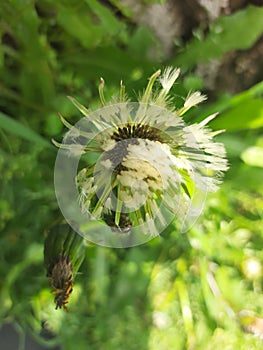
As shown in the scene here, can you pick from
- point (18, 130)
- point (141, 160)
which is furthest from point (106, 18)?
point (141, 160)

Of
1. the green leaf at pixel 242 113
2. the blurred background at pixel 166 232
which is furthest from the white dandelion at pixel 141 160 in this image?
the green leaf at pixel 242 113

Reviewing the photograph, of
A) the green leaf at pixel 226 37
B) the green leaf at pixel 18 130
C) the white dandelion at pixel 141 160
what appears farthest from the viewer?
the green leaf at pixel 226 37

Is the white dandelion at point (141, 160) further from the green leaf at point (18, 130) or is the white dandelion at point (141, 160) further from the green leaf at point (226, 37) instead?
→ the green leaf at point (226, 37)

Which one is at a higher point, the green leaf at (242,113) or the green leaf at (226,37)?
the green leaf at (226,37)

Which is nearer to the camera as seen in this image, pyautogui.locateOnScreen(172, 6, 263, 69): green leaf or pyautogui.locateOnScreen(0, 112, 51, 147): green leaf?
pyautogui.locateOnScreen(0, 112, 51, 147): green leaf

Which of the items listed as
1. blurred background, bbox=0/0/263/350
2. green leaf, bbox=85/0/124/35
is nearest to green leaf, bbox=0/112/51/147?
blurred background, bbox=0/0/263/350

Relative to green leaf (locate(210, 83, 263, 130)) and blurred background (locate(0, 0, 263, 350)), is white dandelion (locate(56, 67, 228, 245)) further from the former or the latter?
green leaf (locate(210, 83, 263, 130))

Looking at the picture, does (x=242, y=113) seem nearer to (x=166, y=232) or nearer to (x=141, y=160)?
(x=166, y=232)

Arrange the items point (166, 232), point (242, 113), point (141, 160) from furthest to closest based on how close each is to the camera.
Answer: point (242, 113) → point (166, 232) → point (141, 160)
